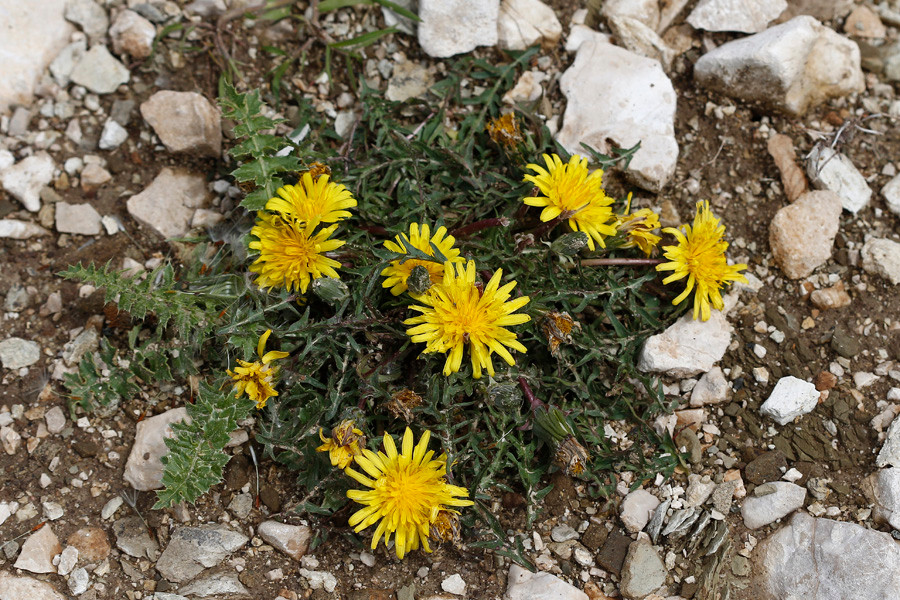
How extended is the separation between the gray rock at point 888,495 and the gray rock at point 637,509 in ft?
3.04

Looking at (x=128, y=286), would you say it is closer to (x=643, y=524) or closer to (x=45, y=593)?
(x=45, y=593)

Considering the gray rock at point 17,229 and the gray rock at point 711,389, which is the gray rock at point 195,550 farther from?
the gray rock at point 711,389

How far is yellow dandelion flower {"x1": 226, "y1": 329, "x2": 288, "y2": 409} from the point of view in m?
3.03

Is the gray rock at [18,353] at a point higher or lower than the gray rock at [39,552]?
higher

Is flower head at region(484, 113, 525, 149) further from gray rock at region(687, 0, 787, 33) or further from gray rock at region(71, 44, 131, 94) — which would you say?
gray rock at region(71, 44, 131, 94)

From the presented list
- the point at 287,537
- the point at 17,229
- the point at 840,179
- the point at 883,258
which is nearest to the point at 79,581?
the point at 287,537

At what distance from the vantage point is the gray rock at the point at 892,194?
381 centimetres

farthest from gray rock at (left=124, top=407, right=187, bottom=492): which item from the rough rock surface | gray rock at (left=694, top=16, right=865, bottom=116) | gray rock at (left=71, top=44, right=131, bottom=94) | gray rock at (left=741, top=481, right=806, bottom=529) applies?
gray rock at (left=694, top=16, right=865, bottom=116)

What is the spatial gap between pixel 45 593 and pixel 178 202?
193 centimetres

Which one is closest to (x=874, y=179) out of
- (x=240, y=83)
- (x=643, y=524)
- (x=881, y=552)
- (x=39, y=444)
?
(x=881, y=552)

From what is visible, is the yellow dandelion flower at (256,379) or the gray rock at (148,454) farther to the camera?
the gray rock at (148,454)

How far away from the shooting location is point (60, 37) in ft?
13.3

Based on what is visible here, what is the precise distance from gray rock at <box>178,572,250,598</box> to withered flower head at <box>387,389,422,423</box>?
97cm

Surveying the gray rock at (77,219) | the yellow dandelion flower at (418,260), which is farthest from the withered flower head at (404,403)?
the gray rock at (77,219)
